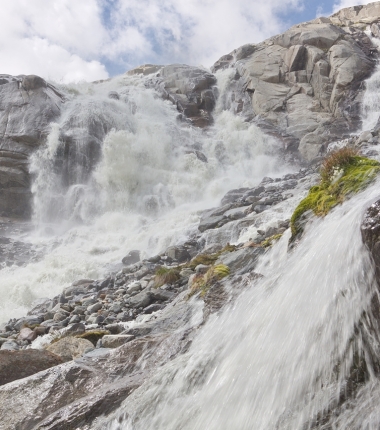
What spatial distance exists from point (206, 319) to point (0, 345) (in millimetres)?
6070

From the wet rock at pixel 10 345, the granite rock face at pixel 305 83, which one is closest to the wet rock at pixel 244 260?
the wet rock at pixel 10 345

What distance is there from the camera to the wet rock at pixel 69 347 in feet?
22.7

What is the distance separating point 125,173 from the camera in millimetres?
28328

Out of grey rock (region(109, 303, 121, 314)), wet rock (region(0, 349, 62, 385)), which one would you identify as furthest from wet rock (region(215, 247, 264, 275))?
grey rock (region(109, 303, 121, 314))

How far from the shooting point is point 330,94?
3231cm

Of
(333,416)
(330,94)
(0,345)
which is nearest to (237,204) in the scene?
(0,345)

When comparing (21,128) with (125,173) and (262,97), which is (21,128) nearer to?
(125,173)

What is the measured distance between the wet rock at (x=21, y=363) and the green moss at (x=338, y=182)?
150 inches

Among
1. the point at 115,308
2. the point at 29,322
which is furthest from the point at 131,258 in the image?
the point at 115,308

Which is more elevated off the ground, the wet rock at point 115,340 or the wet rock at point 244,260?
the wet rock at point 244,260

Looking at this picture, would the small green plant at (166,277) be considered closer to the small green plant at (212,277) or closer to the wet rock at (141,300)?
the wet rock at (141,300)

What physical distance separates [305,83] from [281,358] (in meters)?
33.8

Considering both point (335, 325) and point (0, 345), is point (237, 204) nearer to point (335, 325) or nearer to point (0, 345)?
point (0, 345)

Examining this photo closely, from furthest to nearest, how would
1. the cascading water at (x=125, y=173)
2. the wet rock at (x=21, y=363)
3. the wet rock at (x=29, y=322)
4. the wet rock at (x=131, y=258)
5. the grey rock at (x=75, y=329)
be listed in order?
the cascading water at (x=125, y=173) < the wet rock at (x=131, y=258) < the wet rock at (x=29, y=322) < the grey rock at (x=75, y=329) < the wet rock at (x=21, y=363)
